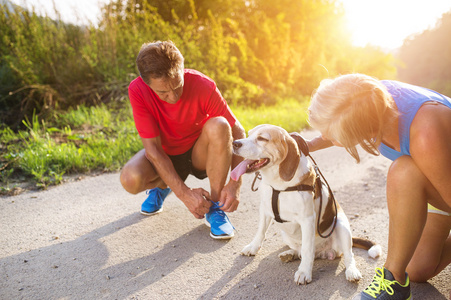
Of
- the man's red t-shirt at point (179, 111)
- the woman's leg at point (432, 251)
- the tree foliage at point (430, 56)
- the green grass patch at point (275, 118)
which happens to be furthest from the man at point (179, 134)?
the tree foliage at point (430, 56)

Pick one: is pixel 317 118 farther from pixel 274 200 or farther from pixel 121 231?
pixel 121 231

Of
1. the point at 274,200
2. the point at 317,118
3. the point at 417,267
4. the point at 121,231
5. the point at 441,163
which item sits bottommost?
the point at 121,231

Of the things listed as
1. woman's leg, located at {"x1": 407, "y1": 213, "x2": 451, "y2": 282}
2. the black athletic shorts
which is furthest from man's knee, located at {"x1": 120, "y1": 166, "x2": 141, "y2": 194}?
woman's leg, located at {"x1": 407, "y1": 213, "x2": 451, "y2": 282}

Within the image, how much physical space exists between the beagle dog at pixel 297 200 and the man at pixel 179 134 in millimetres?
521

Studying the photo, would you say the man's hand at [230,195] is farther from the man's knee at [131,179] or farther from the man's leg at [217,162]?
the man's knee at [131,179]

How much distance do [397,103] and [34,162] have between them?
4117 millimetres

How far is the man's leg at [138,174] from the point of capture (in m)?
3.13

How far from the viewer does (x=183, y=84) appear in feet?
10.1

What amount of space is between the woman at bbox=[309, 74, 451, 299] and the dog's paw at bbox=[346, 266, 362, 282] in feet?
0.75

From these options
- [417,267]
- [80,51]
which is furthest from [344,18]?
[417,267]

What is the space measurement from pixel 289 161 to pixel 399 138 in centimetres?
69

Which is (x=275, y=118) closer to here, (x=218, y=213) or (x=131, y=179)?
(x=218, y=213)

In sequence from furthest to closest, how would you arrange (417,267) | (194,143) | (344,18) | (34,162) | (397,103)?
(344,18) → (34,162) → (194,143) → (417,267) → (397,103)

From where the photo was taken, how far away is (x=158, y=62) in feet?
8.99
